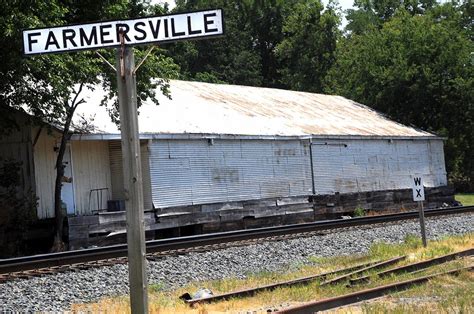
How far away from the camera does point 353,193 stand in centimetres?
3058

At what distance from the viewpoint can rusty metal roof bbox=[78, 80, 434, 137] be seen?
24562 mm

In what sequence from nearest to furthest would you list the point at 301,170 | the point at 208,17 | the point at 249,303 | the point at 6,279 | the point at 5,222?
the point at 208,17
the point at 249,303
the point at 6,279
the point at 5,222
the point at 301,170

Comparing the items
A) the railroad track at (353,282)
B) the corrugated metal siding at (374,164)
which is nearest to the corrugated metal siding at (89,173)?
the corrugated metal siding at (374,164)

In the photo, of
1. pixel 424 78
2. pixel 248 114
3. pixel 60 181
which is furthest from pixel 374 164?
pixel 60 181

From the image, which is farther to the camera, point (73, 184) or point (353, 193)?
point (353, 193)

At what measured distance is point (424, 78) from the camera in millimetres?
45125

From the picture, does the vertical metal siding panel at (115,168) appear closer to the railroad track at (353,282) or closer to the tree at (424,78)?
the railroad track at (353,282)

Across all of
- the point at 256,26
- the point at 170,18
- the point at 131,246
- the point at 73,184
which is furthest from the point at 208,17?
the point at 256,26

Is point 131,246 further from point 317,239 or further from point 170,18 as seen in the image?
point 317,239

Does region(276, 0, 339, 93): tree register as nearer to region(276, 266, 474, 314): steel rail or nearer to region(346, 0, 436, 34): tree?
region(346, 0, 436, 34): tree

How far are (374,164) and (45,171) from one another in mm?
16615

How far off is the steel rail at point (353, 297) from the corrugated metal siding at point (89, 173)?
13.6 metres

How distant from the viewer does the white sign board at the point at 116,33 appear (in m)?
6.13

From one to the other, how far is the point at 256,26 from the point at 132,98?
214 ft
